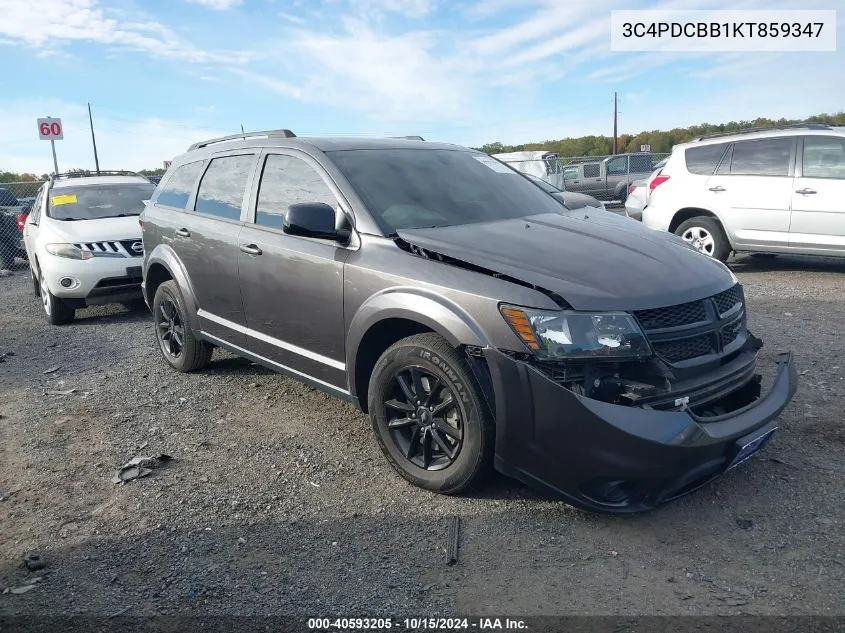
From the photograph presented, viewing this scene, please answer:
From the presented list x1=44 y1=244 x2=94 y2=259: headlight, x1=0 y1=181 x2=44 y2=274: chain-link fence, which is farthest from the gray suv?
x1=0 y1=181 x2=44 y2=274: chain-link fence

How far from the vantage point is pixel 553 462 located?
289 cm

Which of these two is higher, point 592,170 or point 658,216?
point 592,170

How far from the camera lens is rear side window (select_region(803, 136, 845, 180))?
7.74 m

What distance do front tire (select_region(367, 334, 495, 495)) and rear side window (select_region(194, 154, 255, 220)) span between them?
1814mm

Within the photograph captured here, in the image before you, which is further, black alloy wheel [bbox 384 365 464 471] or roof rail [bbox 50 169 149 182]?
roof rail [bbox 50 169 149 182]

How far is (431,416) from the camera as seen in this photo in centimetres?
333

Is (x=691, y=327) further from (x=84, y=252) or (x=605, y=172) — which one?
(x=605, y=172)

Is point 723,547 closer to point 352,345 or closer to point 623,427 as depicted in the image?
point 623,427

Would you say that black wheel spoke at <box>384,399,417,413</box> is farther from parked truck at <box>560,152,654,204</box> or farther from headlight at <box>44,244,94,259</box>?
parked truck at <box>560,152,654,204</box>

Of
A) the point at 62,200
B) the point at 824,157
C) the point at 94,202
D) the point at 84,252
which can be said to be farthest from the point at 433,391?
the point at 62,200

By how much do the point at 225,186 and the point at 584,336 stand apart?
3.07m

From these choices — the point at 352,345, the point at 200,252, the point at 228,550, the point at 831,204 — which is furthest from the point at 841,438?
the point at 831,204

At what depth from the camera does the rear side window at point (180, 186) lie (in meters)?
5.35

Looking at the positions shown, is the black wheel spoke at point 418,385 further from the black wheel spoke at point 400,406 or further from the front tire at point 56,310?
the front tire at point 56,310
